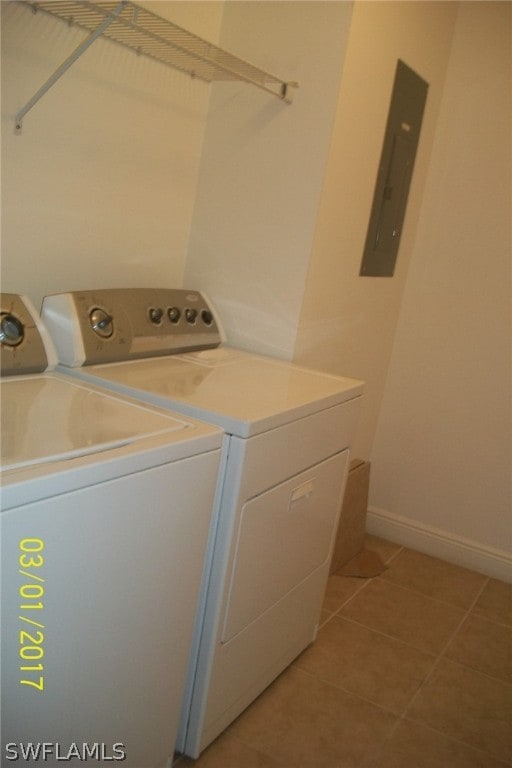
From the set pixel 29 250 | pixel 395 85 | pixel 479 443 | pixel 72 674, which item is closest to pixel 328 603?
pixel 479 443

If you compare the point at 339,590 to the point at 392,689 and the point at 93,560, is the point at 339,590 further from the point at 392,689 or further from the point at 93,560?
the point at 93,560

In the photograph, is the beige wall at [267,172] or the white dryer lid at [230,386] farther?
the beige wall at [267,172]

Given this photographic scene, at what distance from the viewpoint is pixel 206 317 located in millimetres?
2158

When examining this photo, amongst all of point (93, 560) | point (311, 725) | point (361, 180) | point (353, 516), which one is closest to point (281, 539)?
point (311, 725)

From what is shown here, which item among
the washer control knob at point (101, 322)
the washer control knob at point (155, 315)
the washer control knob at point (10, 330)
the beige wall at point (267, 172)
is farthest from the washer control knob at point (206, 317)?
the washer control knob at point (10, 330)

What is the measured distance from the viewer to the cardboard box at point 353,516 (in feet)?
8.62

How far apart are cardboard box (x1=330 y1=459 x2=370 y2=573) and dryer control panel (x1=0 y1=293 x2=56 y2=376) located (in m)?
1.42

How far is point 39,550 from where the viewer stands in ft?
3.31

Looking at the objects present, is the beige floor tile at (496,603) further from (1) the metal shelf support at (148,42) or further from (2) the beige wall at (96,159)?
(1) the metal shelf support at (148,42)

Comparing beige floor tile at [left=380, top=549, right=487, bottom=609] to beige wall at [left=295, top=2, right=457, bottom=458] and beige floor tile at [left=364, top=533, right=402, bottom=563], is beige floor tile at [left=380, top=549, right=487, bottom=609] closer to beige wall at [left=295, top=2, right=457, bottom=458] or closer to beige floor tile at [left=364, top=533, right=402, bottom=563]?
beige floor tile at [left=364, top=533, right=402, bottom=563]

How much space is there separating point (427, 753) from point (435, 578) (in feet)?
3.31

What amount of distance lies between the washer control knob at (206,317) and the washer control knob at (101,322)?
1.41 ft

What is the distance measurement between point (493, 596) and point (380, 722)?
988mm

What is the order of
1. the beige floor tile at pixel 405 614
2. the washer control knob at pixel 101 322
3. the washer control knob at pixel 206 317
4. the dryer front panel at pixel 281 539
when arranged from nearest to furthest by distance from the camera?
1. the dryer front panel at pixel 281 539
2. the washer control knob at pixel 101 322
3. the washer control knob at pixel 206 317
4. the beige floor tile at pixel 405 614
